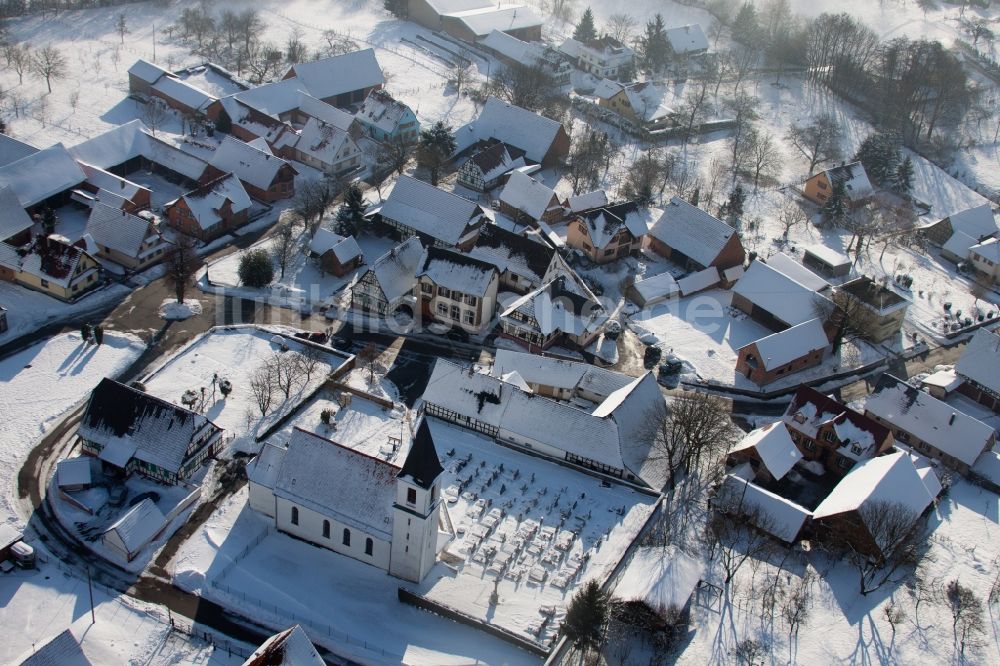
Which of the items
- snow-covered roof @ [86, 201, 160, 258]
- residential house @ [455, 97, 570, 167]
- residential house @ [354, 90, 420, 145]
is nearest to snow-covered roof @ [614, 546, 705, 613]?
snow-covered roof @ [86, 201, 160, 258]

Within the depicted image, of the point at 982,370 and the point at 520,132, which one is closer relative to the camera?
the point at 982,370

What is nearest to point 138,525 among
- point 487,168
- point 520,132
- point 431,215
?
point 431,215

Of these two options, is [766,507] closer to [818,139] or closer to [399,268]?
[399,268]

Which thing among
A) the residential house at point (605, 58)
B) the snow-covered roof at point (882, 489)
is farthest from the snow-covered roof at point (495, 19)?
the snow-covered roof at point (882, 489)

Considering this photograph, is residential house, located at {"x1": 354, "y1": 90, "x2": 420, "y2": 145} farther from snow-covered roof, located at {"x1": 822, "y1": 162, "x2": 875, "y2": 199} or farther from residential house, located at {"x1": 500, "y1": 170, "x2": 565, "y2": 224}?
snow-covered roof, located at {"x1": 822, "y1": 162, "x2": 875, "y2": 199}

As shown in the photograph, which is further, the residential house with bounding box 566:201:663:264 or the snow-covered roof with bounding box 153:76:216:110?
the snow-covered roof with bounding box 153:76:216:110

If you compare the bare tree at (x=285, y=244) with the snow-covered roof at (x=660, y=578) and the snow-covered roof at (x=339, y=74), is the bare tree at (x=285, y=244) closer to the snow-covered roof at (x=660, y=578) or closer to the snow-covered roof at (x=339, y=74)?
the snow-covered roof at (x=339, y=74)
